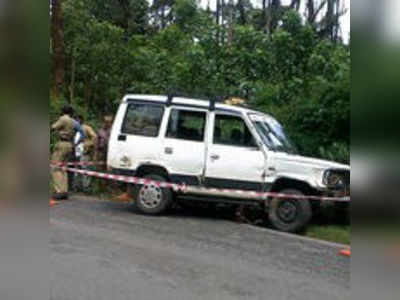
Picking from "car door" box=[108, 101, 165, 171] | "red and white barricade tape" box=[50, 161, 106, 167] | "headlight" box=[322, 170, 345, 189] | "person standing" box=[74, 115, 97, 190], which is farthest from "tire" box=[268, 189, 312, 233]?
"person standing" box=[74, 115, 97, 190]

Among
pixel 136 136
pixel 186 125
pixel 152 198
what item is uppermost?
pixel 186 125

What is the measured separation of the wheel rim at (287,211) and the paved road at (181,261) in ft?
1.08

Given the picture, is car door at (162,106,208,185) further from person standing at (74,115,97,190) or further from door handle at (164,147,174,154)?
person standing at (74,115,97,190)

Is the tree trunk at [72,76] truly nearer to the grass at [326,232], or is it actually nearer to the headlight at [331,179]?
the grass at [326,232]

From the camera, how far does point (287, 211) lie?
733 centimetres

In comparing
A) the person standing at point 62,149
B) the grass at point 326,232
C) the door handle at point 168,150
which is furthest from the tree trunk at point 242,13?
the grass at point 326,232

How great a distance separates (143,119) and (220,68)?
6.06 meters

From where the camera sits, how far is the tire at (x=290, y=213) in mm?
7199

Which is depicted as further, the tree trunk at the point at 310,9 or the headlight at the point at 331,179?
the tree trunk at the point at 310,9

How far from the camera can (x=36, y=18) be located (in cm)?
143

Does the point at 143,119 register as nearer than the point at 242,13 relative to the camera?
Yes

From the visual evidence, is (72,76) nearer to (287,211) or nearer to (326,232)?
(287,211)

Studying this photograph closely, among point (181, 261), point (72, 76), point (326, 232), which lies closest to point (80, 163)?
point (181, 261)

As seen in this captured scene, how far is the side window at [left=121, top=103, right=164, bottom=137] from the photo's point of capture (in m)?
7.80
